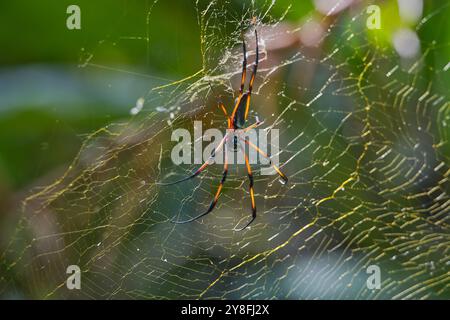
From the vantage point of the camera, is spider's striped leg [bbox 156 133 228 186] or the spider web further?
spider's striped leg [bbox 156 133 228 186]

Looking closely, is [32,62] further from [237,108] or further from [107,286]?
[107,286]

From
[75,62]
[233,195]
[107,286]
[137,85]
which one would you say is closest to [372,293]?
[233,195]

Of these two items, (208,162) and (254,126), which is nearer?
(254,126)

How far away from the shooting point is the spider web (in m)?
1.43

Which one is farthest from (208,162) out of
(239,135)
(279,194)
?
(279,194)

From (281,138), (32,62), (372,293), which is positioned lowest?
(372,293)

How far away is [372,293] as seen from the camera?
1472 millimetres

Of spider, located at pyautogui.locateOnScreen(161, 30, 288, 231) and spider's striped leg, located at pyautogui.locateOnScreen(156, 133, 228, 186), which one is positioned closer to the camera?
spider, located at pyautogui.locateOnScreen(161, 30, 288, 231)

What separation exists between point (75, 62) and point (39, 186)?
387mm

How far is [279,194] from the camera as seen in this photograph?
1.59m

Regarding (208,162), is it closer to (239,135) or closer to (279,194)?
(239,135)

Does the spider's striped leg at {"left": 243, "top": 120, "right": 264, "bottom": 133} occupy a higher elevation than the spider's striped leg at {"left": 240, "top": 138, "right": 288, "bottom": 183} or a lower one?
higher

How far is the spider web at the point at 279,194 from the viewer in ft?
4.70

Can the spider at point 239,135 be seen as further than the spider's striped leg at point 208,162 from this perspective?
No
